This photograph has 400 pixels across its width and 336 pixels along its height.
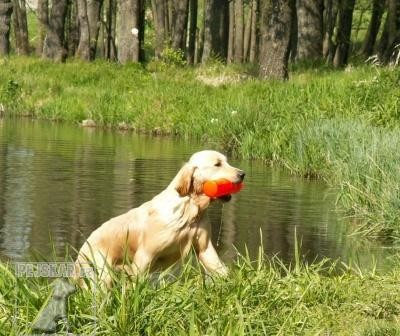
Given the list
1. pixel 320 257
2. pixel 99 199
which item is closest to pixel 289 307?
pixel 320 257

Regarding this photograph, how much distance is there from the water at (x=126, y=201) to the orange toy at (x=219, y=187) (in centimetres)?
111

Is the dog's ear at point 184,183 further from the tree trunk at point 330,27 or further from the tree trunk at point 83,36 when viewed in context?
the tree trunk at point 330,27

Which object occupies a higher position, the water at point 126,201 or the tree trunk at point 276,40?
the tree trunk at point 276,40

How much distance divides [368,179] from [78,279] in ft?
17.2

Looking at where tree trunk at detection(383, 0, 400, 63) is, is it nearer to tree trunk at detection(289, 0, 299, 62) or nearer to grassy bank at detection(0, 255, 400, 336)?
tree trunk at detection(289, 0, 299, 62)

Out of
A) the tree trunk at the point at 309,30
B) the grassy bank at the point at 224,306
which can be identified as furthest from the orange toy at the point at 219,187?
the tree trunk at the point at 309,30

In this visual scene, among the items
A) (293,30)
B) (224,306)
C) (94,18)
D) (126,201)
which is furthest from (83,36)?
(224,306)

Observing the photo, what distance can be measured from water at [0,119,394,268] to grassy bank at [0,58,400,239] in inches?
16.1

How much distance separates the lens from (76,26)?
4944cm

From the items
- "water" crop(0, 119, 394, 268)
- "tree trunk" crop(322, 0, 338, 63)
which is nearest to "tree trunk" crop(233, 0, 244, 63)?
"tree trunk" crop(322, 0, 338, 63)

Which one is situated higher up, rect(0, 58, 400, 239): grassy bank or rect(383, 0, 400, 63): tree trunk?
rect(383, 0, 400, 63): tree trunk

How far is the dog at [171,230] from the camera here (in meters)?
7.45

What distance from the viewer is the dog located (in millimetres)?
7449

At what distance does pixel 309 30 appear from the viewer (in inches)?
1260
